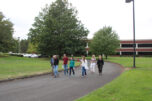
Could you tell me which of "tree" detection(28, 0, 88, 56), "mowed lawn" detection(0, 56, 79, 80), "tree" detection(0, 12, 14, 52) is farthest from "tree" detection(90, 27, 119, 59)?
"mowed lawn" detection(0, 56, 79, 80)

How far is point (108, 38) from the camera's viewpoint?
5150 centimetres

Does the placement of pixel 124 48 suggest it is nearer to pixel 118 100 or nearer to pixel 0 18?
pixel 0 18

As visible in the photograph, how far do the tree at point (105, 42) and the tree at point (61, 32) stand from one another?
5229 mm

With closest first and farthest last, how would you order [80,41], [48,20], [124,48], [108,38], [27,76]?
[27,76] → [48,20] → [80,41] → [108,38] → [124,48]

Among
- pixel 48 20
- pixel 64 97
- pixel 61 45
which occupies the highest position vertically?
pixel 48 20

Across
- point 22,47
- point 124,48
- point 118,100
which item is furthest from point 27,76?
point 22,47

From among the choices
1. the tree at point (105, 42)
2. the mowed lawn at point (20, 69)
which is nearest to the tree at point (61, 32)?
the tree at point (105, 42)

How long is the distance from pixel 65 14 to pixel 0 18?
61.2 feet

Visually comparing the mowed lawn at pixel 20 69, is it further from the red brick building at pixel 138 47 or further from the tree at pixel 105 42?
the red brick building at pixel 138 47

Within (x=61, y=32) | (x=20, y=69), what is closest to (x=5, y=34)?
(x=61, y=32)

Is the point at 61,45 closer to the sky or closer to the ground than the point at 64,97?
closer to the sky

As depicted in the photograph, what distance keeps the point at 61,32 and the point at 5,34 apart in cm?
1555

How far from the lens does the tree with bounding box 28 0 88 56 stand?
42.3 meters

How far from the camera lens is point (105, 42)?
50.4 meters
